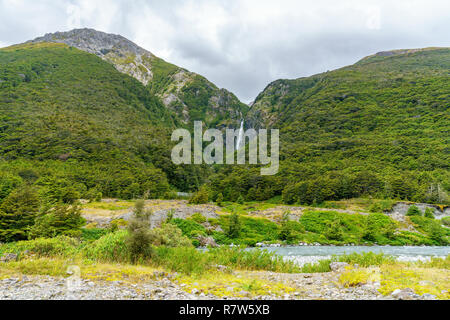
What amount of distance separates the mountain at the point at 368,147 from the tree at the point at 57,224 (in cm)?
7051

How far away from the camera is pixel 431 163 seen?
89688 mm

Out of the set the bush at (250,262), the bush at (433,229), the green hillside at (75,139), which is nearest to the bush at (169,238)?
the bush at (250,262)

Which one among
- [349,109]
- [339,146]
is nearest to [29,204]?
[339,146]

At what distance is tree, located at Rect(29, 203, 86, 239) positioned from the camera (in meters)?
23.5

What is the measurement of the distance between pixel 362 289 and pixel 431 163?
364ft

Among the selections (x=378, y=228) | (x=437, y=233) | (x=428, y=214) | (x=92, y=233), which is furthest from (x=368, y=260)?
(x=428, y=214)

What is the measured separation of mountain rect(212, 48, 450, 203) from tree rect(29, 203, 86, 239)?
70.5 m

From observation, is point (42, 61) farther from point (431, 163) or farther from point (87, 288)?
point (431, 163)

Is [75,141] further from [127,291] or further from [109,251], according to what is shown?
[127,291]

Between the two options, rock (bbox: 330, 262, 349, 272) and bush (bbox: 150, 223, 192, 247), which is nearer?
rock (bbox: 330, 262, 349, 272)

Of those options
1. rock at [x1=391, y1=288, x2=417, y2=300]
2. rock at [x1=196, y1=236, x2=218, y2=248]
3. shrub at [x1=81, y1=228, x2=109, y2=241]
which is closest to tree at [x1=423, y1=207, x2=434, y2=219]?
rock at [x1=196, y1=236, x2=218, y2=248]

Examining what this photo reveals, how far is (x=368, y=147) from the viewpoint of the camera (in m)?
113

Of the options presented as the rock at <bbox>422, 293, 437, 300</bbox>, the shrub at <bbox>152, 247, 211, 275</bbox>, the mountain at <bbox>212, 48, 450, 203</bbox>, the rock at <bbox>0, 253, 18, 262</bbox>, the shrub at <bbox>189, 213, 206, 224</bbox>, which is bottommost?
the shrub at <bbox>189, 213, 206, 224</bbox>

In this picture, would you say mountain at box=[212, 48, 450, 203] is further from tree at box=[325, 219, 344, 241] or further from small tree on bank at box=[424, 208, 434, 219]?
tree at box=[325, 219, 344, 241]
